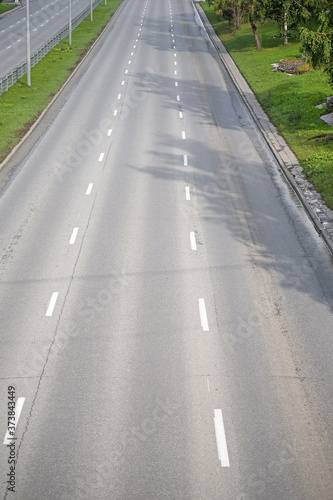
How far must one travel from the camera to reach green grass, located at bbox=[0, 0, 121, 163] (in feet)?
105

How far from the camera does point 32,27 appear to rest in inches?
2798

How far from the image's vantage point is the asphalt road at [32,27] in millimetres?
53550

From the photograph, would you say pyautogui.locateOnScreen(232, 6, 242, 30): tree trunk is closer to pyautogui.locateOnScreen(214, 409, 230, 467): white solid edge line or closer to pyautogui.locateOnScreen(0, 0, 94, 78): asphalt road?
pyautogui.locateOnScreen(0, 0, 94, 78): asphalt road

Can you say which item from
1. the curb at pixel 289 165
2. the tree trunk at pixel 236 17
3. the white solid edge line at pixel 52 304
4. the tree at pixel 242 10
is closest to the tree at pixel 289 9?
the tree at pixel 242 10

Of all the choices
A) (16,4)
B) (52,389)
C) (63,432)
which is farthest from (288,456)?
(16,4)

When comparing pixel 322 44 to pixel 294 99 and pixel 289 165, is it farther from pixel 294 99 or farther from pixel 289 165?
pixel 294 99

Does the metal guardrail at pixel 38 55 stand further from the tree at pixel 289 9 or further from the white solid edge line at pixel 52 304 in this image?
the white solid edge line at pixel 52 304

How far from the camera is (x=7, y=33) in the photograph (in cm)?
6744

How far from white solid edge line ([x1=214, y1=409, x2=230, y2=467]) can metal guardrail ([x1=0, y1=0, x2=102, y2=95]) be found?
112 ft

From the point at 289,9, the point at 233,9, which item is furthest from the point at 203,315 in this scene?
the point at 233,9

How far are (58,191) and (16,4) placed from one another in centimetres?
8018

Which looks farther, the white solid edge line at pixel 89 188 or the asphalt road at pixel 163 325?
the white solid edge line at pixel 89 188

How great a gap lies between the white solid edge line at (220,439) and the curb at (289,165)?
357 inches

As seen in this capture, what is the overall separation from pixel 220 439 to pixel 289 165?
18.4 m
